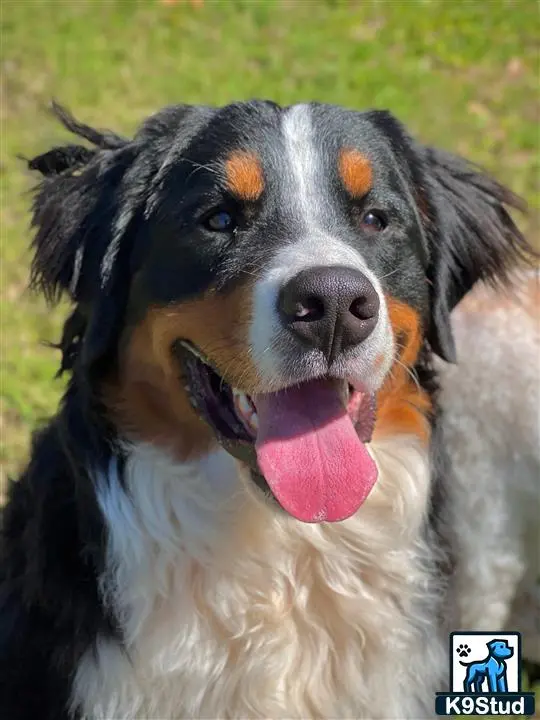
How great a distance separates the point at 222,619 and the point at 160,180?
4.96ft

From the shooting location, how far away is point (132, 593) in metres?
3.09

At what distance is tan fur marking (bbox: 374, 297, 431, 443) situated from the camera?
10.3 ft

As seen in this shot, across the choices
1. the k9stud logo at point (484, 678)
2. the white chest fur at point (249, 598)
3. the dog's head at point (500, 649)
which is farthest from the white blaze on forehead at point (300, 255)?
the dog's head at point (500, 649)

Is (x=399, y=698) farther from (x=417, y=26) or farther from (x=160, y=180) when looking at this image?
(x=417, y=26)

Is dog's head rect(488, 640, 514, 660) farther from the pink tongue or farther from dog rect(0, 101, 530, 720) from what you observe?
the pink tongue

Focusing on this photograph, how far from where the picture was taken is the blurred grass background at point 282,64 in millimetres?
7945

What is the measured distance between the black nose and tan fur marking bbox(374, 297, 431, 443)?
40cm

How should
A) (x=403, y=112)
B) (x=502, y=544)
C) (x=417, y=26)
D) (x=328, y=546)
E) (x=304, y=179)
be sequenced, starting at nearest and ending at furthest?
1. (x=304, y=179)
2. (x=328, y=546)
3. (x=502, y=544)
4. (x=403, y=112)
5. (x=417, y=26)

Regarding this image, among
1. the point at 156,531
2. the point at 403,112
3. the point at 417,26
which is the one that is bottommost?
the point at 156,531

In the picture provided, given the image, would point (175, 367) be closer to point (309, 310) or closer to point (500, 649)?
point (309, 310)

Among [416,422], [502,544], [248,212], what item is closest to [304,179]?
[248,212]

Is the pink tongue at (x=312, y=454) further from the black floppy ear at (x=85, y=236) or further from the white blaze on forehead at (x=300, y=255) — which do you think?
the black floppy ear at (x=85, y=236)

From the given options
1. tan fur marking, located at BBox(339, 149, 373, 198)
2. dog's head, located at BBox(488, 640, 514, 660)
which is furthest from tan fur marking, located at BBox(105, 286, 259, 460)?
dog's head, located at BBox(488, 640, 514, 660)

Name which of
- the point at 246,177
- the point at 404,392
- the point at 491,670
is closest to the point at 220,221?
the point at 246,177
